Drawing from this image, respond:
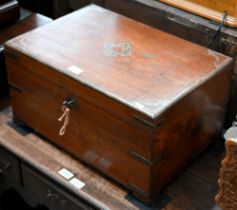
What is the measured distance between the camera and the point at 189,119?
149cm

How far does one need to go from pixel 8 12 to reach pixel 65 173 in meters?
0.67

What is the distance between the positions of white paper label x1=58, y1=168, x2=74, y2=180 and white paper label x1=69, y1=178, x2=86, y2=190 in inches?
0.6

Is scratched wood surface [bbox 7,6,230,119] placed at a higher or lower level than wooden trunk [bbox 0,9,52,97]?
higher

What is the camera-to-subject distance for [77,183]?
1.58 meters

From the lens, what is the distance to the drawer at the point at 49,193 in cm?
160

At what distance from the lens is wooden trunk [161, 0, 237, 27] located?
168 centimetres

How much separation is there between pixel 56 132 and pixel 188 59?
0.44m

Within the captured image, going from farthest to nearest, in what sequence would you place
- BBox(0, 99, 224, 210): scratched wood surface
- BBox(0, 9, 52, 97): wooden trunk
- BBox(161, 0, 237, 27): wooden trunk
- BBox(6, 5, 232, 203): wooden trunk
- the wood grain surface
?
BBox(0, 9, 52, 97): wooden trunk < BBox(161, 0, 237, 27): wooden trunk < BBox(0, 99, 224, 210): scratched wood surface < BBox(6, 5, 232, 203): wooden trunk < the wood grain surface

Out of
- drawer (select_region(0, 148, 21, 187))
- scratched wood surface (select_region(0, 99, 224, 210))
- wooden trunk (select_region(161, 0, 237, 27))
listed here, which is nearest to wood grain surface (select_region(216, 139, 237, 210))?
scratched wood surface (select_region(0, 99, 224, 210))

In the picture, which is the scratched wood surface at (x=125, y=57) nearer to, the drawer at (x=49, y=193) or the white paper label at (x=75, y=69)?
the white paper label at (x=75, y=69)

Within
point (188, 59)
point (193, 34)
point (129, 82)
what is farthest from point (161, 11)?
point (129, 82)

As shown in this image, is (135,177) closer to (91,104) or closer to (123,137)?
(123,137)

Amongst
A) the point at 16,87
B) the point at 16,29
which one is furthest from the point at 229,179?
the point at 16,29

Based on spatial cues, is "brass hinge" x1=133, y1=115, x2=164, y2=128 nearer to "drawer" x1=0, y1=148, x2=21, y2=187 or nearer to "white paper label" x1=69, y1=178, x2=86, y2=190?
"white paper label" x1=69, y1=178, x2=86, y2=190
